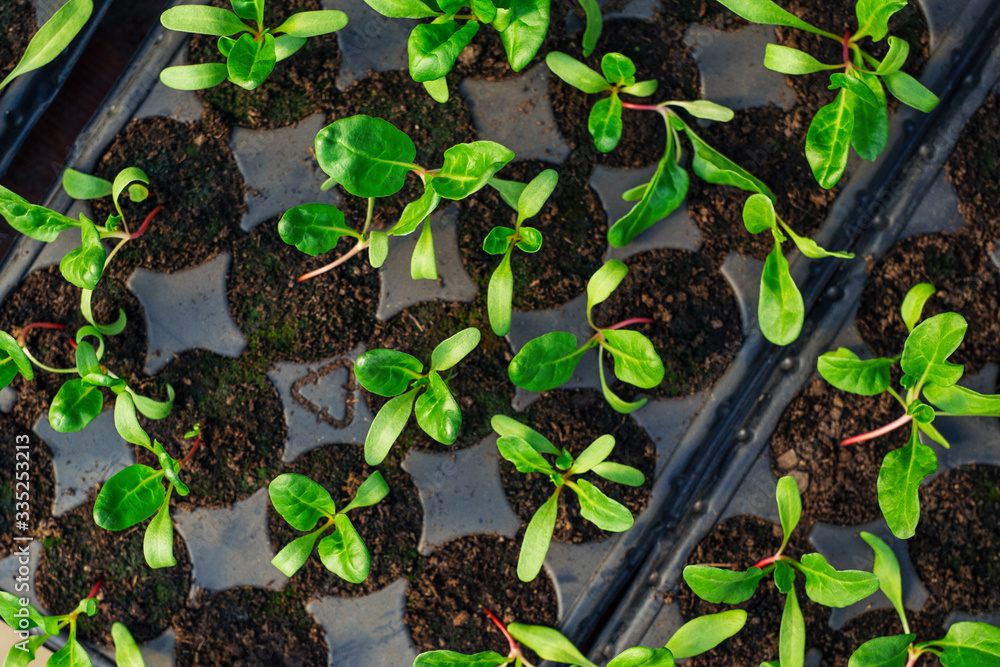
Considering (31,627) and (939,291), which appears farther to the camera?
(939,291)

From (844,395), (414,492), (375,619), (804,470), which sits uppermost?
(844,395)

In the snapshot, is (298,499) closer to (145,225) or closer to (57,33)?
(145,225)

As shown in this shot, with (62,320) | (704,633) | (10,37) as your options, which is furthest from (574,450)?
(10,37)

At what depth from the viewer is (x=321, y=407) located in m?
1.11

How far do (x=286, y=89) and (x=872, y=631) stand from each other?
1395 mm

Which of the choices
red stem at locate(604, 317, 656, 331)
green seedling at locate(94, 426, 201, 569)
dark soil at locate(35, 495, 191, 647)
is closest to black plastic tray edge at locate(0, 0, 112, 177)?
green seedling at locate(94, 426, 201, 569)

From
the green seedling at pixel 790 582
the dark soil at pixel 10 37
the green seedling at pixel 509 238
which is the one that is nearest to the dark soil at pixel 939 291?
the green seedling at pixel 790 582

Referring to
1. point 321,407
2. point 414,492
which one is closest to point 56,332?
point 321,407

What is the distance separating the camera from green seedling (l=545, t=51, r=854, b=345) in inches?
39.4

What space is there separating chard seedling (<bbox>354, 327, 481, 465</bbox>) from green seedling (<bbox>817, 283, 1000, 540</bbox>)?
1.90 ft

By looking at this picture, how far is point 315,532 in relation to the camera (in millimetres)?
1015

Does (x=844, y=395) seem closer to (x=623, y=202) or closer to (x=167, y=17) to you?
(x=623, y=202)

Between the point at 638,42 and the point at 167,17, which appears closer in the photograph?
the point at 167,17

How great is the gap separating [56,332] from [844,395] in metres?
1.37
